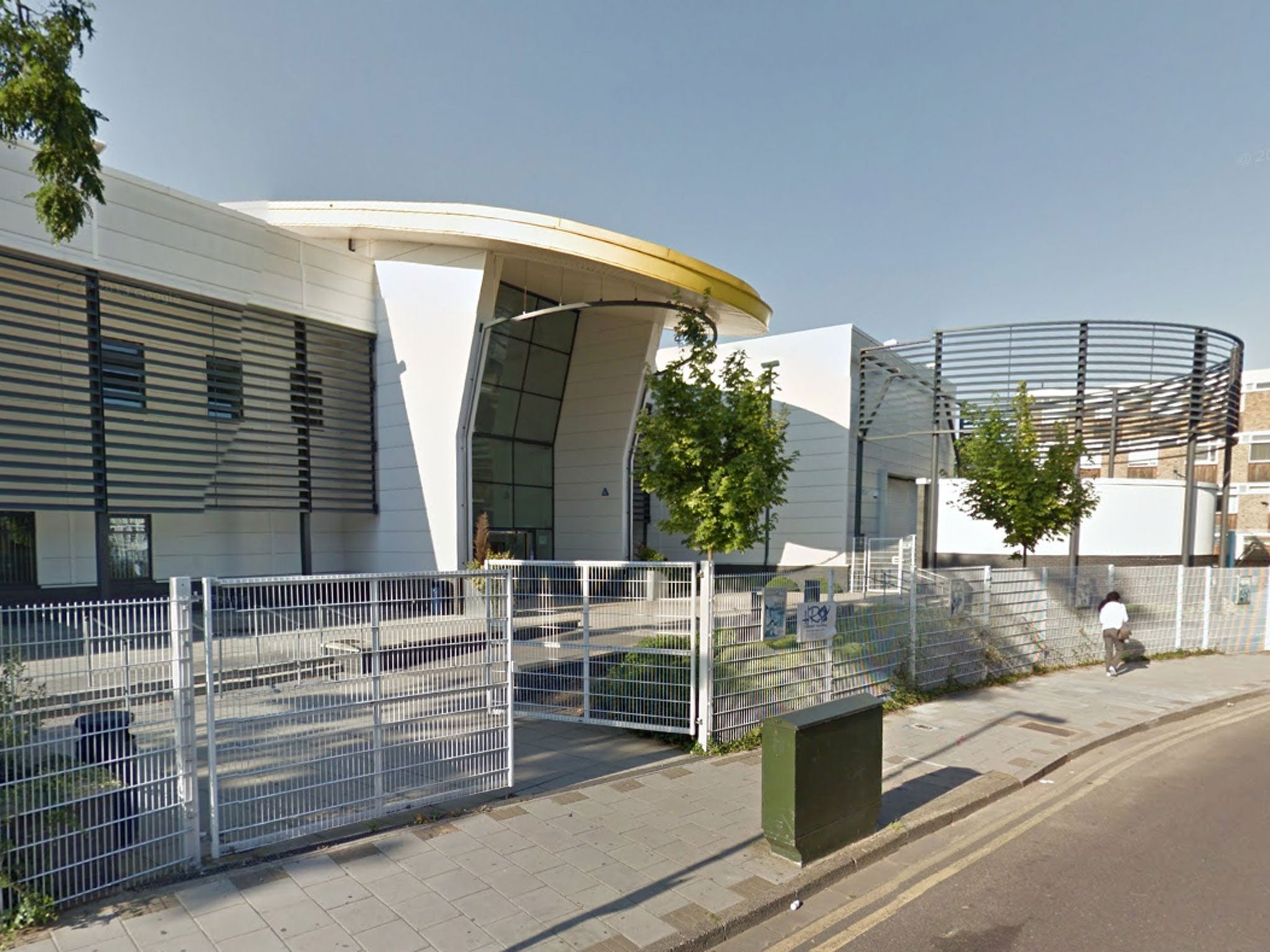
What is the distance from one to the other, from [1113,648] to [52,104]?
1537 cm

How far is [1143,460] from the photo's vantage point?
140 feet

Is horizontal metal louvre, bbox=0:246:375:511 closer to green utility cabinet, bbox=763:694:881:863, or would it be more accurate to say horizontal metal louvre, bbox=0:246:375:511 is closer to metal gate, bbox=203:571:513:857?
metal gate, bbox=203:571:513:857

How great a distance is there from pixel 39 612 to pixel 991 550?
1080 inches

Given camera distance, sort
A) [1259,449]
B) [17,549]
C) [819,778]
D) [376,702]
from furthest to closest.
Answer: [1259,449] < [17,549] < [376,702] < [819,778]

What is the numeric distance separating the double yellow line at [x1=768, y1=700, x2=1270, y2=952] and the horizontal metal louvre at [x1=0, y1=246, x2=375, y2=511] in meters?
12.9

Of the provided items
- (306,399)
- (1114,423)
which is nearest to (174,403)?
(306,399)

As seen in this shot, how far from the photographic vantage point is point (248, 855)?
14.6 ft

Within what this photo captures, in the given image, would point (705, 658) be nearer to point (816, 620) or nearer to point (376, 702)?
point (816, 620)

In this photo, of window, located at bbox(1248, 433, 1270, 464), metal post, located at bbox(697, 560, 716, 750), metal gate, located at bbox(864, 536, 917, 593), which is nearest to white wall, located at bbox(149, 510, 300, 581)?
metal post, located at bbox(697, 560, 716, 750)

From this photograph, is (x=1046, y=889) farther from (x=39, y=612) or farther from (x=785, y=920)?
(x=39, y=612)

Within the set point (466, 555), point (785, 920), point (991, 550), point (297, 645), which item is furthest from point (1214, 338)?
point (297, 645)

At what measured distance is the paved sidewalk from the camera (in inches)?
142

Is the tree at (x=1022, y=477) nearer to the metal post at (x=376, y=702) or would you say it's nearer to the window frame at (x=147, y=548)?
the metal post at (x=376, y=702)

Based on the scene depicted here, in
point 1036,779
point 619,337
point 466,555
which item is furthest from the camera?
point 619,337
